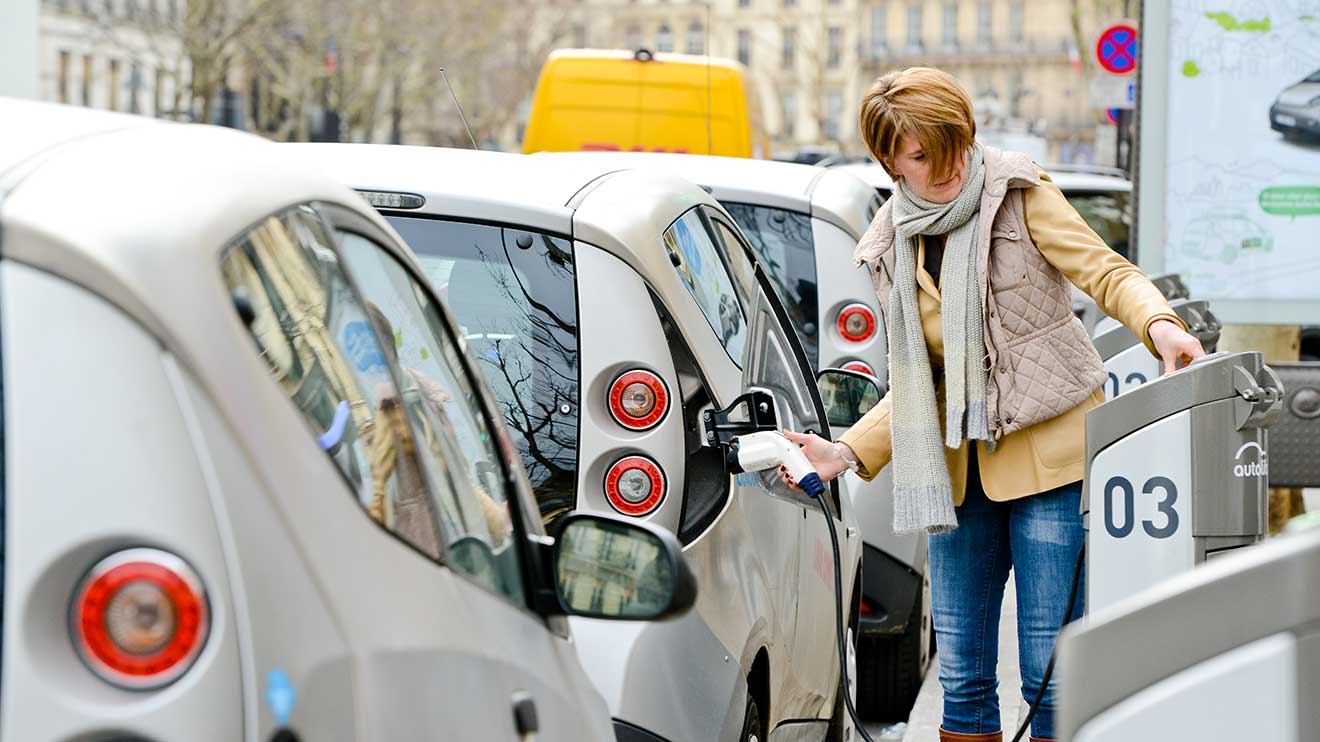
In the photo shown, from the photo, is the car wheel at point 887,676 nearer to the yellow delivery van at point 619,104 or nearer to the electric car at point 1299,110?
the electric car at point 1299,110

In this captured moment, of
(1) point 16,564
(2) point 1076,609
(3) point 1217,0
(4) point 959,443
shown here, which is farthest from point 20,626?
(3) point 1217,0

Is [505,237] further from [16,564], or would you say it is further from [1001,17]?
[1001,17]

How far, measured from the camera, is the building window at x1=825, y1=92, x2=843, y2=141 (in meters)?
123

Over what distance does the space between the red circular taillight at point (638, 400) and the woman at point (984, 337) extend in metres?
0.43

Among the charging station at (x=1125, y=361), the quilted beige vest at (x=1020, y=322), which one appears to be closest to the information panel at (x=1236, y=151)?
the charging station at (x=1125, y=361)

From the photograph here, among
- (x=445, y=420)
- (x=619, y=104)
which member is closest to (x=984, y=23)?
(x=619, y=104)

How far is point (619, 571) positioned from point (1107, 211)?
11.3m

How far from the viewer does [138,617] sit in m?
1.61

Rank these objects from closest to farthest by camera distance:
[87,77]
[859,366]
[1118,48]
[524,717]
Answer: [524,717] < [859,366] < [1118,48] < [87,77]

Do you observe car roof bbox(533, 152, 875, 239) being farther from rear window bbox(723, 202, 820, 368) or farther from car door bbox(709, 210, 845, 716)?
car door bbox(709, 210, 845, 716)

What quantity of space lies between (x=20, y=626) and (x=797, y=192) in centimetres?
559

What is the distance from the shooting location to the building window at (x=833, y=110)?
404ft

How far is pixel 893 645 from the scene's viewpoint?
6.41 m

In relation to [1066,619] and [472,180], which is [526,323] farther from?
[1066,619]
